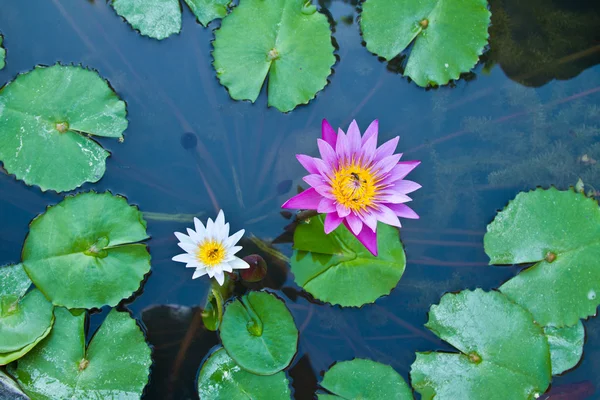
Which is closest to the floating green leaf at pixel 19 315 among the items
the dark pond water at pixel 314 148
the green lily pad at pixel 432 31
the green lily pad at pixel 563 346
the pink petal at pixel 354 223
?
the dark pond water at pixel 314 148

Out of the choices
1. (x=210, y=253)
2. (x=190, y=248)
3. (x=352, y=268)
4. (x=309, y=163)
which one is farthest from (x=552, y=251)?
(x=190, y=248)

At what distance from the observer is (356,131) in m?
2.91

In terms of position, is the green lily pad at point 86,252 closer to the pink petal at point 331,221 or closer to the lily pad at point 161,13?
the lily pad at point 161,13

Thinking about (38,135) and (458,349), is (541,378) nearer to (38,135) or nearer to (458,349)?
(458,349)

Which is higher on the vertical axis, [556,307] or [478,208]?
[478,208]

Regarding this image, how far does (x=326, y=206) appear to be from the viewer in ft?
9.35

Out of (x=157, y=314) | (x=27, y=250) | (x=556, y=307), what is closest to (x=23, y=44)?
(x=27, y=250)

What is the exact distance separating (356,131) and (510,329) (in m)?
1.73

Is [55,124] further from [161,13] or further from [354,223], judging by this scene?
[354,223]

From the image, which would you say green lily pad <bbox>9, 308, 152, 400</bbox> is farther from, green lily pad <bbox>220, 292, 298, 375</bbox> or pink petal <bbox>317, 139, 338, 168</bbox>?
pink petal <bbox>317, 139, 338, 168</bbox>

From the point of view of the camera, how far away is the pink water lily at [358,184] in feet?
9.38

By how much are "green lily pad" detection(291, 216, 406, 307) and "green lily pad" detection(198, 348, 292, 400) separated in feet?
2.19

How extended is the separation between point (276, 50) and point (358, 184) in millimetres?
1242

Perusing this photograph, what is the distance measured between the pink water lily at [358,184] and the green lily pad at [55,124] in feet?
5.19
